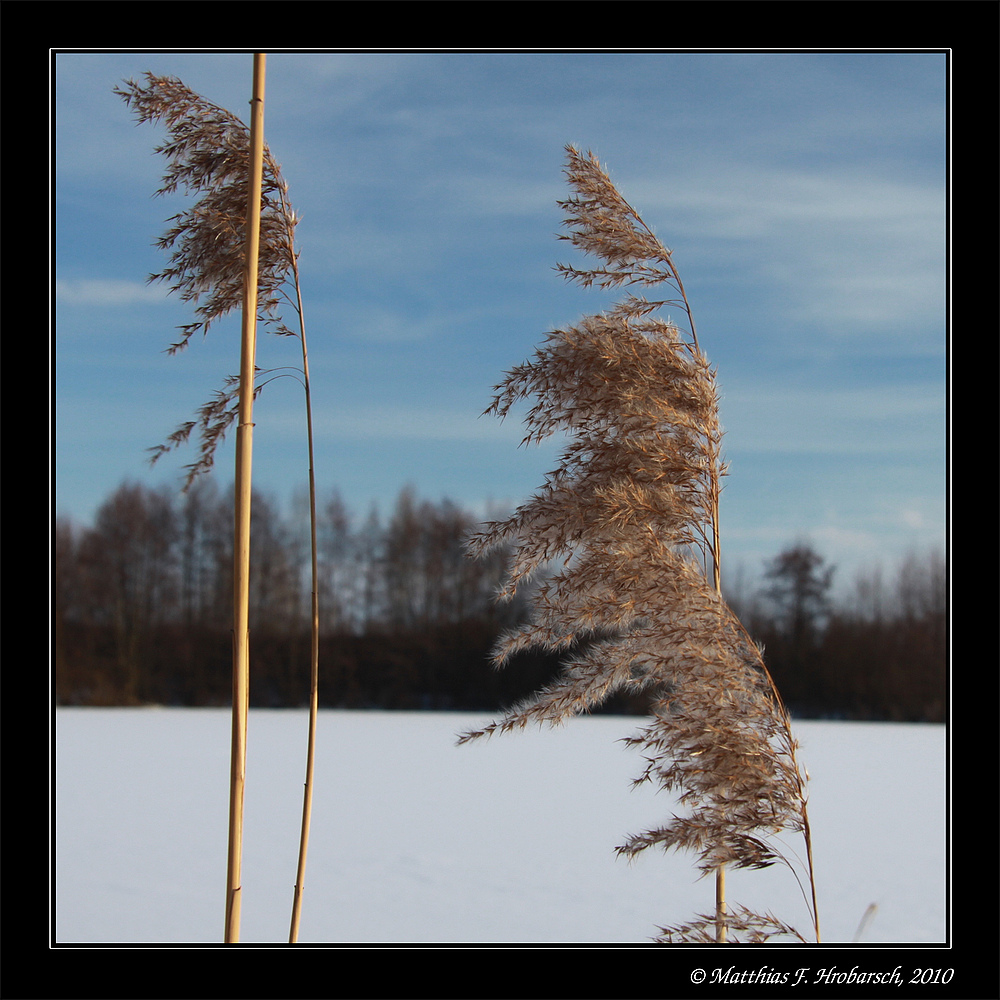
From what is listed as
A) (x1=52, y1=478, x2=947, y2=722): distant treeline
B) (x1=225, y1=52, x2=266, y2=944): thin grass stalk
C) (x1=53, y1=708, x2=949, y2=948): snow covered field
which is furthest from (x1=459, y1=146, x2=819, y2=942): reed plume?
(x1=52, y1=478, x2=947, y2=722): distant treeline

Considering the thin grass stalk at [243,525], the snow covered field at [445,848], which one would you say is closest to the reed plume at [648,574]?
the snow covered field at [445,848]

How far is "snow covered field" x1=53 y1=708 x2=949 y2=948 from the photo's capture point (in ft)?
14.6

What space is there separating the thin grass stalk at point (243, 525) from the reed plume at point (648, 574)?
20.3 inches

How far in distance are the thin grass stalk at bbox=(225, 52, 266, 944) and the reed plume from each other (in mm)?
517

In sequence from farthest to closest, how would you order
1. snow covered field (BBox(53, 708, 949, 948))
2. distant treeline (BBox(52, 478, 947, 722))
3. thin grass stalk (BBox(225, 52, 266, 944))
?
distant treeline (BBox(52, 478, 947, 722))
snow covered field (BBox(53, 708, 949, 948))
thin grass stalk (BBox(225, 52, 266, 944))

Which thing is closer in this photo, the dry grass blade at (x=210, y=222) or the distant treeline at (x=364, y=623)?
the dry grass blade at (x=210, y=222)

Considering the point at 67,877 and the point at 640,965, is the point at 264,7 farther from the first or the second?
the point at 67,877

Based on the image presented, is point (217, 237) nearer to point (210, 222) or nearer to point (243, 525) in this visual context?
point (210, 222)

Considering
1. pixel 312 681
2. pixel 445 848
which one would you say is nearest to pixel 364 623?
pixel 445 848

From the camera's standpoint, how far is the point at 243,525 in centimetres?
179

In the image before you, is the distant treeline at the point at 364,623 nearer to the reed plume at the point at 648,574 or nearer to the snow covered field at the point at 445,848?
the snow covered field at the point at 445,848

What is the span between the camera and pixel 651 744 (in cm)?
194

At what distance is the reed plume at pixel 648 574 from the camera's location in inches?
74.6

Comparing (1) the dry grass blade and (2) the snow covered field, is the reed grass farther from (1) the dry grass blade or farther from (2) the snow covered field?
(2) the snow covered field
